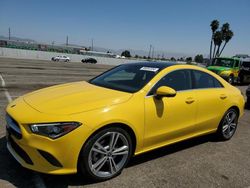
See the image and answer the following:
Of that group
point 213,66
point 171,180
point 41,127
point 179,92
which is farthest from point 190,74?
point 213,66

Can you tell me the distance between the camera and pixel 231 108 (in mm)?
5312

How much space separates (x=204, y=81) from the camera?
486 cm

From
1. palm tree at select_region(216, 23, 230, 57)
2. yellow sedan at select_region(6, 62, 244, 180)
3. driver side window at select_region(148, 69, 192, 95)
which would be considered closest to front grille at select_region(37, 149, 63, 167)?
yellow sedan at select_region(6, 62, 244, 180)

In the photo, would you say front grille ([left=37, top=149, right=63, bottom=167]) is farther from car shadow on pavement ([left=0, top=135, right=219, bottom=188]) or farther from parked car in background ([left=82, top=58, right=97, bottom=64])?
parked car in background ([left=82, top=58, right=97, bottom=64])

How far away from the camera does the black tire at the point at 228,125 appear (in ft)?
17.1

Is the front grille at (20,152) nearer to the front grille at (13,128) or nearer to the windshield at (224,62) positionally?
the front grille at (13,128)

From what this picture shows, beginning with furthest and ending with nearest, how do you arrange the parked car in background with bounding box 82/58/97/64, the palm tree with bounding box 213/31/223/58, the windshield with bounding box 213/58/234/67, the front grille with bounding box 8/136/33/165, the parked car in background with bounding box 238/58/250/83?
the palm tree with bounding box 213/31/223/58 → the parked car in background with bounding box 82/58/97/64 → the parked car in background with bounding box 238/58/250/83 → the windshield with bounding box 213/58/234/67 → the front grille with bounding box 8/136/33/165

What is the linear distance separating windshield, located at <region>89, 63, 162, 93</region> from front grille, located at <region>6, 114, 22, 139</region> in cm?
148

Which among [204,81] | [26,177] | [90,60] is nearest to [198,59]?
[90,60]

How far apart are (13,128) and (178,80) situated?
2.60 m

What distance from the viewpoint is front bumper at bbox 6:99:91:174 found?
2988 millimetres

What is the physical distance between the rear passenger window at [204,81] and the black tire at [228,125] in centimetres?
64

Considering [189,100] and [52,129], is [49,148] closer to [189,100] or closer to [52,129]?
[52,129]

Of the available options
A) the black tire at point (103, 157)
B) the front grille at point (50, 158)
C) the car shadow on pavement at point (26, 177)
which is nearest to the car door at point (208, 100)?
the car shadow on pavement at point (26, 177)
